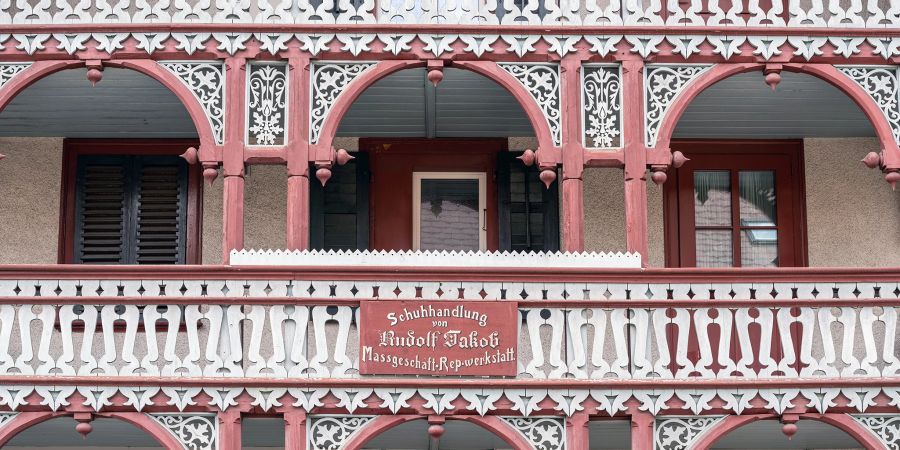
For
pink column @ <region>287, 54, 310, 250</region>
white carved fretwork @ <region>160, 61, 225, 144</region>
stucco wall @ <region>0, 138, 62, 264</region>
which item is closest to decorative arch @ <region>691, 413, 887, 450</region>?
pink column @ <region>287, 54, 310, 250</region>

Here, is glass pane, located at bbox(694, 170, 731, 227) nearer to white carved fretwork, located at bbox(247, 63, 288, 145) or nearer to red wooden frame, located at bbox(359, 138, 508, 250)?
red wooden frame, located at bbox(359, 138, 508, 250)

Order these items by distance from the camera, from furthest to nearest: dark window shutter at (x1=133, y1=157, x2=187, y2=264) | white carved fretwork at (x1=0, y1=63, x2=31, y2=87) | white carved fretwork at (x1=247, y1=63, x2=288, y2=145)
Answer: dark window shutter at (x1=133, y1=157, x2=187, y2=264), white carved fretwork at (x1=0, y1=63, x2=31, y2=87), white carved fretwork at (x1=247, y1=63, x2=288, y2=145)

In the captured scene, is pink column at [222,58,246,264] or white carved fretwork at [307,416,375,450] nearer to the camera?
white carved fretwork at [307,416,375,450]

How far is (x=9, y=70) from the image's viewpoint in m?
18.0

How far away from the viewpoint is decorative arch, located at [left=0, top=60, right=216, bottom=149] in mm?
17859

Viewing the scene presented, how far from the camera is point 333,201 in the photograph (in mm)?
20047

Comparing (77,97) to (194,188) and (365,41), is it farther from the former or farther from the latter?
(365,41)

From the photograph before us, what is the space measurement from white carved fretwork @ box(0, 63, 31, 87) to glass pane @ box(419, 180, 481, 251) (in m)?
4.69

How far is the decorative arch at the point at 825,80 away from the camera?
17891mm

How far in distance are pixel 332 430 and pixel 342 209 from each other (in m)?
3.67

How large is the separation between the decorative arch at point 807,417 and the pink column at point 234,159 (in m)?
4.87

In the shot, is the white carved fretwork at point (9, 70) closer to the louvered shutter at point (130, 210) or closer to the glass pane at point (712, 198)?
the louvered shutter at point (130, 210)

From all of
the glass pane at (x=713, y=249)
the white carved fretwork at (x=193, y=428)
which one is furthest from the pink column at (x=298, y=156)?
the glass pane at (x=713, y=249)

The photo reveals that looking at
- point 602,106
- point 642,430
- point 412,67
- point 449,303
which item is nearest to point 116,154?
point 412,67
